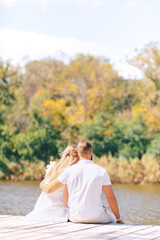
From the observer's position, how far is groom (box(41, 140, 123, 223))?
467 centimetres

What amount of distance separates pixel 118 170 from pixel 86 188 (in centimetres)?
1612

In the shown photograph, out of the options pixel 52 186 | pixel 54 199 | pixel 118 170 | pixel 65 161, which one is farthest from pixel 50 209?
pixel 118 170

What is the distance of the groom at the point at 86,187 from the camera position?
4672mm

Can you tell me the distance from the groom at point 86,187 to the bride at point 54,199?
16.1 inches

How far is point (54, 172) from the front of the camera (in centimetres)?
520

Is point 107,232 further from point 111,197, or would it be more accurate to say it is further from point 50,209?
point 50,209

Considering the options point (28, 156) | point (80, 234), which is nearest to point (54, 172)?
point (80, 234)

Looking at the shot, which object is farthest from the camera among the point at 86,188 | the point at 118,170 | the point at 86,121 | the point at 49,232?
the point at 86,121

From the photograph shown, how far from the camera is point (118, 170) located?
20594 mm

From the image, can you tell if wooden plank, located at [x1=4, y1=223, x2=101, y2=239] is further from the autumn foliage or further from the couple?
the autumn foliage

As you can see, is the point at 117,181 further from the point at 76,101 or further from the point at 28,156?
the point at 76,101

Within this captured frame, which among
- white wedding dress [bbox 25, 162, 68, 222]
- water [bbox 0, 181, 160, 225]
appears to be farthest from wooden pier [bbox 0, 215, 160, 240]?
water [bbox 0, 181, 160, 225]

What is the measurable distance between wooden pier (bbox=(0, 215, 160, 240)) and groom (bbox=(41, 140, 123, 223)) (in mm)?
123

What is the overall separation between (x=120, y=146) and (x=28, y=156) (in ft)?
17.3
